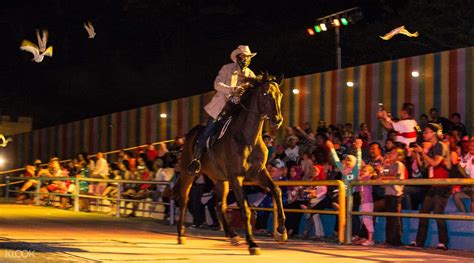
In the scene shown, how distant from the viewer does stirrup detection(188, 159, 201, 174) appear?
13172mm

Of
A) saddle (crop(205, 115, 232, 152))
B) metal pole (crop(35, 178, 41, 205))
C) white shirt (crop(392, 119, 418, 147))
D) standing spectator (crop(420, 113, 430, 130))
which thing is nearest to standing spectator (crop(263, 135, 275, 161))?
white shirt (crop(392, 119, 418, 147))

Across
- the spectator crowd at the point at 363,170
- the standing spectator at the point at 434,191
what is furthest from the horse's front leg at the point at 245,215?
the standing spectator at the point at 434,191

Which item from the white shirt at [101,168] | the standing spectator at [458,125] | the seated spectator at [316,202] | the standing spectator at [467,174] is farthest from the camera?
the white shirt at [101,168]

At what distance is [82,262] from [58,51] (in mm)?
41668

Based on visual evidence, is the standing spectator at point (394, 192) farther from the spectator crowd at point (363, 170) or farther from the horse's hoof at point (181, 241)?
the horse's hoof at point (181, 241)

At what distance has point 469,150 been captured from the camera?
1339cm

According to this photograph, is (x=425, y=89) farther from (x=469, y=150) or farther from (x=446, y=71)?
(x=469, y=150)

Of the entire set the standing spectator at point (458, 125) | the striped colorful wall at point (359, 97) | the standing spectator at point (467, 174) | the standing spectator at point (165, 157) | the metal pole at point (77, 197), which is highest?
the striped colorful wall at point (359, 97)

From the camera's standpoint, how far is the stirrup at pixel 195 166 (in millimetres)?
13172

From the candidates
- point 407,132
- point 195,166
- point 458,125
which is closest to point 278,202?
point 195,166

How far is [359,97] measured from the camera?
1883cm

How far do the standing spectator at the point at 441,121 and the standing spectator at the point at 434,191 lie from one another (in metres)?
2.07

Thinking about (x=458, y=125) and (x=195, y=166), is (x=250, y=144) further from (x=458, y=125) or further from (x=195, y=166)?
(x=458, y=125)

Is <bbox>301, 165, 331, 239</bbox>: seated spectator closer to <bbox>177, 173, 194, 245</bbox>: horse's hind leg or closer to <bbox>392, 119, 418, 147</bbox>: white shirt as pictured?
<bbox>392, 119, 418, 147</bbox>: white shirt
